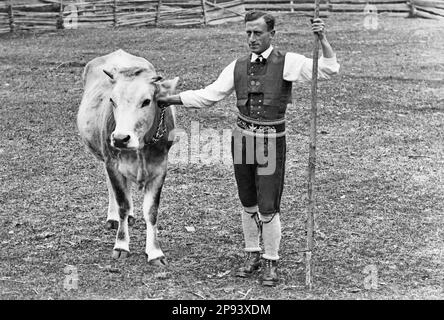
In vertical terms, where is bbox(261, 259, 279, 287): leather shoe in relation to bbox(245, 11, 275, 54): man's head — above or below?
below

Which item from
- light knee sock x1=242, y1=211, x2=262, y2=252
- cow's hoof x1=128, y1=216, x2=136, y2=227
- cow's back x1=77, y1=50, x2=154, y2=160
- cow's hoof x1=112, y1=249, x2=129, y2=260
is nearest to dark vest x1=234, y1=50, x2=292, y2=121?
light knee sock x1=242, y1=211, x2=262, y2=252

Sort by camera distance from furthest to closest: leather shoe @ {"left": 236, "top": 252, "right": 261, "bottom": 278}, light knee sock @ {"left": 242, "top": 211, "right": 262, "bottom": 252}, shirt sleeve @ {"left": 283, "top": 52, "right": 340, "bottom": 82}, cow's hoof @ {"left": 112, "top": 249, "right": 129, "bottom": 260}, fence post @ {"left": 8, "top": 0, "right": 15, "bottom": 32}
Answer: fence post @ {"left": 8, "top": 0, "right": 15, "bottom": 32}, cow's hoof @ {"left": 112, "top": 249, "right": 129, "bottom": 260}, light knee sock @ {"left": 242, "top": 211, "right": 262, "bottom": 252}, leather shoe @ {"left": 236, "top": 252, "right": 261, "bottom": 278}, shirt sleeve @ {"left": 283, "top": 52, "right": 340, "bottom": 82}

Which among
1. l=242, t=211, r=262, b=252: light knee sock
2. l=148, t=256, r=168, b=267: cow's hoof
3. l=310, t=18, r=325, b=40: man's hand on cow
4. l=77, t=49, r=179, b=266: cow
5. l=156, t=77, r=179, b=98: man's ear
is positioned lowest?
l=148, t=256, r=168, b=267: cow's hoof

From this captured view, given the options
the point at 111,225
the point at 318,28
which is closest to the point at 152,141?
the point at 111,225

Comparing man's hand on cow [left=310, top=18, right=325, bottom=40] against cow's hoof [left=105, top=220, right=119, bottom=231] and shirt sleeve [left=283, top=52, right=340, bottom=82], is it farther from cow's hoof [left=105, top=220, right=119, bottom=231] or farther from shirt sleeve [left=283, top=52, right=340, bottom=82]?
cow's hoof [left=105, top=220, right=119, bottom=231]

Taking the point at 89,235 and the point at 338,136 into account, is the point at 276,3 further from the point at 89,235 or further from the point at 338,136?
the point at 89,235

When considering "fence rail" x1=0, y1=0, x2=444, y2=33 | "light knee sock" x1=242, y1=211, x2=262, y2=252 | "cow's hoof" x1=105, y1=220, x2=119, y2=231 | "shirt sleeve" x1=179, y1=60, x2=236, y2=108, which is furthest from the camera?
"fence rail" x1=0, y1=0, x2=444, y2=33

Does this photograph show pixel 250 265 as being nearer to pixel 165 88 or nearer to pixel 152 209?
pixel 152 209

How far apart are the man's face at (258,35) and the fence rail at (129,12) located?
63.3 feet

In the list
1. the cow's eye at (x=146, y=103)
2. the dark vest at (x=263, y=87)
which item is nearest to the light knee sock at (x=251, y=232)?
the dark vest at (x=263, y=87)

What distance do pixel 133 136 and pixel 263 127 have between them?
3.21 feet

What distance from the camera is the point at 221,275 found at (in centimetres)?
637

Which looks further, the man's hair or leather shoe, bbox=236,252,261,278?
leather shoe, bbox=236,252,261,278

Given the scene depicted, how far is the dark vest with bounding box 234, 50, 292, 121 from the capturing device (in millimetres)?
5926
